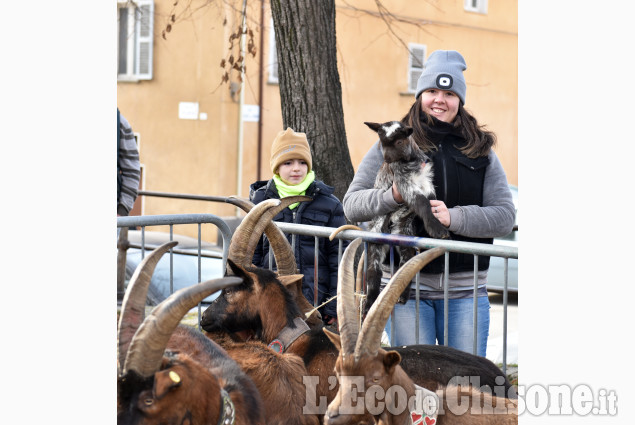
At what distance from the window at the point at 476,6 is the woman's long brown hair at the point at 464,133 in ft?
64.9

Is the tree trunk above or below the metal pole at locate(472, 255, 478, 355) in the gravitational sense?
above

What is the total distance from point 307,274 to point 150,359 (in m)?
2.20

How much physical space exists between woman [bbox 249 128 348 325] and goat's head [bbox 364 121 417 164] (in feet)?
2.38

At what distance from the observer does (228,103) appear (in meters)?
18.9

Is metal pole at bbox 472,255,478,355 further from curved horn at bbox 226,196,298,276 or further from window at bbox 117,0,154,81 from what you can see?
window at bbox 117,0,154,81

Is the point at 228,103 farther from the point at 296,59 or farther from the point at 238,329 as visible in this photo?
the point at 238,329

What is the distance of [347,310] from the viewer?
125 inches

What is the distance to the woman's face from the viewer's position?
4.40 m

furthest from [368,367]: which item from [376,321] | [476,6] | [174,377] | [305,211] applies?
[476,6]

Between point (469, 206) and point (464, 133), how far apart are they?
0.39 m

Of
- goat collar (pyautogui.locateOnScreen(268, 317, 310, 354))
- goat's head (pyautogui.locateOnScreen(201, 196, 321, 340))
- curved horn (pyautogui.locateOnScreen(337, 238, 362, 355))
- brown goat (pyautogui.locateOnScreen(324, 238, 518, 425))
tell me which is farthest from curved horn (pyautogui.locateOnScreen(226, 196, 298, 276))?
brown goat (pyautogui.locateOnScreen(324, 238, 518, 425))

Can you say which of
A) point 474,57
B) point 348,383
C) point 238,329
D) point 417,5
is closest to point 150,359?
point 348,383

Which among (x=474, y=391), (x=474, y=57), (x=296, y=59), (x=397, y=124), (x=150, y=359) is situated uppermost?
(x=474, y=57)
